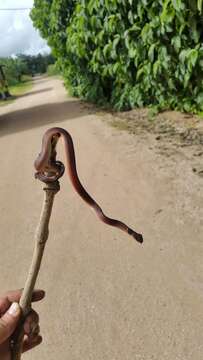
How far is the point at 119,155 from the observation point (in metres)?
5.50

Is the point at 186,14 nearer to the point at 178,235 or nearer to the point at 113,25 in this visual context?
the point at 113,25

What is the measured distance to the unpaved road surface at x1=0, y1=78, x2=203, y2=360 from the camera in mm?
2264

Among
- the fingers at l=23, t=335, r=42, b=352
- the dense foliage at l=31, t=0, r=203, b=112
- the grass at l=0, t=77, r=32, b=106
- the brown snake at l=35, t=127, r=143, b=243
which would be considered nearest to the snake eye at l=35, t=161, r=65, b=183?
the brown snake at l=35, t=127, r=143, b=243

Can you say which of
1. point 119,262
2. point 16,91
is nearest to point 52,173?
point 119,262

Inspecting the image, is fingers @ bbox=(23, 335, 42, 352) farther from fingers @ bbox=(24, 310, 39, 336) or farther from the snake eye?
the snake eye

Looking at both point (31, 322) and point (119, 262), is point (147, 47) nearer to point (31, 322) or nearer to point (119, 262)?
point (119, 262)

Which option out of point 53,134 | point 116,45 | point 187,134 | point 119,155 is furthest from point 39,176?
point 116,45

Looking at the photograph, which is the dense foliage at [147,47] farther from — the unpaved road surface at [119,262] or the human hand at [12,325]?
the human hand at [12,325]

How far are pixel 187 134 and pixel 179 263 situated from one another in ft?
10.5

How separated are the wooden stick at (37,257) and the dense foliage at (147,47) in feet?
13.7

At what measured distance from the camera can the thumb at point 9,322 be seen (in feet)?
3.67

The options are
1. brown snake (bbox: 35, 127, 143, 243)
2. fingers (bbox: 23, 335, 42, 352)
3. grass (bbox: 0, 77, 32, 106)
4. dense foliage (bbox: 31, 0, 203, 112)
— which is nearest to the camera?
brown snake (bbox: 35, 127, 143, 243)

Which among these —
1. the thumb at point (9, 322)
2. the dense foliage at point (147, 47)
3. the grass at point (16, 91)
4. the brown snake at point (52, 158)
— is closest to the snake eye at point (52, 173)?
the brown snake at point (52, 158)

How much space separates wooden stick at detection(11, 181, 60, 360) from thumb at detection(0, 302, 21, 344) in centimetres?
2
